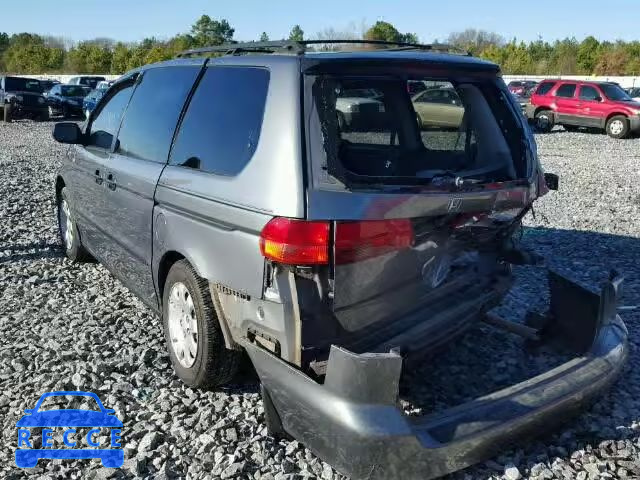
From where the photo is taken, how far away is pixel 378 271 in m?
2.86

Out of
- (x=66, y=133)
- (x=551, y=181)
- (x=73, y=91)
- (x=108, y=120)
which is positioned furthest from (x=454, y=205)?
(x=73, y=91)

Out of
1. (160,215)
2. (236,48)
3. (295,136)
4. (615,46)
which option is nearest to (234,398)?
(160,215)

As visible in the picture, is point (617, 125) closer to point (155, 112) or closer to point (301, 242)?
point (155, 112)

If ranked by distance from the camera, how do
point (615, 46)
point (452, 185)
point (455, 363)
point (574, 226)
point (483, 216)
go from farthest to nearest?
point (615, 46) → point (574, 226) → point (455, 363) → point (483, 216) → point (452, 185)

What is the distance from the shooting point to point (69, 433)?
3.26 m

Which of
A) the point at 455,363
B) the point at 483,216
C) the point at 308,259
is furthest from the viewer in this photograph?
the point at 455,363

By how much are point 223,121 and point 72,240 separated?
335cm

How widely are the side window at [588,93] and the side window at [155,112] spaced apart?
1996 centimetres

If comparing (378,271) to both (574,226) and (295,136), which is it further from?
(574,226)

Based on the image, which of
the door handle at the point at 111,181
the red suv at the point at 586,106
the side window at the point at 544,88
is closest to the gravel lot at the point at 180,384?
the door handle at the point at 111,181

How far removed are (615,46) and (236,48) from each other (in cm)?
6539

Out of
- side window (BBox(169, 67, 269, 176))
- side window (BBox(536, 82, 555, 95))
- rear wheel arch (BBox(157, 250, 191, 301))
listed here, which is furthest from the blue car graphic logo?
side window (BBox(536, 82, 555, 95))

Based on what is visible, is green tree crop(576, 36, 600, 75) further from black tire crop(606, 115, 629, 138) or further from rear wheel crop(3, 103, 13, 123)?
rear wheel crop(3, 103, 13, 123)

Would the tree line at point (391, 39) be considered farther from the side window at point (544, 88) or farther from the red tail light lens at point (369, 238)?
the red tail light lens at point (369, 238)
